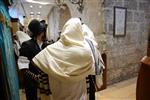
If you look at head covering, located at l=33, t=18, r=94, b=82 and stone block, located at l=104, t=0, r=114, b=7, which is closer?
head covering, located at l=33, t=18, r=94, b=82

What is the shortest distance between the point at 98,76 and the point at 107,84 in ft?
6.68

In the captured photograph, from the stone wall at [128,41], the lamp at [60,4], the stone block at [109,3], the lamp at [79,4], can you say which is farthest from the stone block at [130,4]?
the lamp at [60,4]

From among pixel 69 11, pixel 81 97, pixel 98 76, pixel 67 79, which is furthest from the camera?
pixel 69 11

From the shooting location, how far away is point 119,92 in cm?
344

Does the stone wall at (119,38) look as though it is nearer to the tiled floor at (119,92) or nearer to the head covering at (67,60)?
the tiled floor at (119,92)

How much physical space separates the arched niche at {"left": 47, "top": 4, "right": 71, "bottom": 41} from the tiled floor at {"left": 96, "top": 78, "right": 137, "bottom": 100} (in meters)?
1.35

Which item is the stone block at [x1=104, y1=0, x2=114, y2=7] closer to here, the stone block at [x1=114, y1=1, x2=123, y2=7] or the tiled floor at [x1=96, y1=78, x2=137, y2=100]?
the stone block at [x1=114, y1=1, x2=123, y2=7]

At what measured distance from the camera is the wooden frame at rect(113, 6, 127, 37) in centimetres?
375

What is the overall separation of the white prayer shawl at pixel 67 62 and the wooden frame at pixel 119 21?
237 cm

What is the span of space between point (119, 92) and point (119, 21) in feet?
4.83

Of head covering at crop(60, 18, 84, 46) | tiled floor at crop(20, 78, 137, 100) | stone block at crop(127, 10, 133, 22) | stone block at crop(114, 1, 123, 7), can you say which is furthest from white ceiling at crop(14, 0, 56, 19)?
stone block at crop(127, 10, 133, 22)

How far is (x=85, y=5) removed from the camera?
3527 millimetres

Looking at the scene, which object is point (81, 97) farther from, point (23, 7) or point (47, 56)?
point (23, 7)

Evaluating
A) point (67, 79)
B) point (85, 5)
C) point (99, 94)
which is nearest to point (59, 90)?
point (67, 79)
